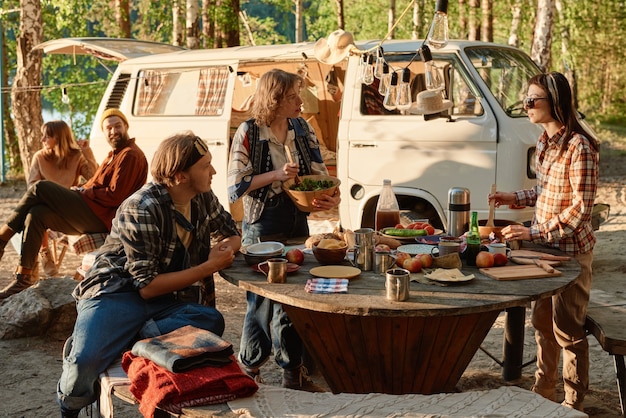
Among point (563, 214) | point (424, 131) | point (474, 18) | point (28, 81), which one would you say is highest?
point (474, 18)

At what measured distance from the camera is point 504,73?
21.7 ft

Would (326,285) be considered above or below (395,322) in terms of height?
above

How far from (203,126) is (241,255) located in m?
4.03

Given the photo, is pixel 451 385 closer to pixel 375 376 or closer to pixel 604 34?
pixel 375 376

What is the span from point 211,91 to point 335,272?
15.8ft

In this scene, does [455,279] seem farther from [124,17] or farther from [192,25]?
[124,17]

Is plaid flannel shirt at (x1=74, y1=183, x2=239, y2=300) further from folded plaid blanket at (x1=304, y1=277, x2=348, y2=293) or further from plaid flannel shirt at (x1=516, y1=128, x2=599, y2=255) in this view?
plaid flannel shirt at (x1=516, y1=128, x2=599, y2=255)

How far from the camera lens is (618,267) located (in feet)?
24.2

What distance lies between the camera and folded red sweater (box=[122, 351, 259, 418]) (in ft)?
9.39

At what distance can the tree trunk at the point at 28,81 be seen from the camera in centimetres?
1200

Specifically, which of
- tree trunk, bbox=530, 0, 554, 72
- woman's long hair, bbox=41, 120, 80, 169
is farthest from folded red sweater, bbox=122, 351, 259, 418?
tree trunk, bbox=530, 0, 554, 72

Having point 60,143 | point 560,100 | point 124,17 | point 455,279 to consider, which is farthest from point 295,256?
point 124,17

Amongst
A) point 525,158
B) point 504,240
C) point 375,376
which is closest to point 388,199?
point 504,240

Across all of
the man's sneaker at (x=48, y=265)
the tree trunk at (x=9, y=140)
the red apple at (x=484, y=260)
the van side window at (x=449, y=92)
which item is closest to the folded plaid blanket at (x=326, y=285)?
the red apple at (x=484, y=260)
